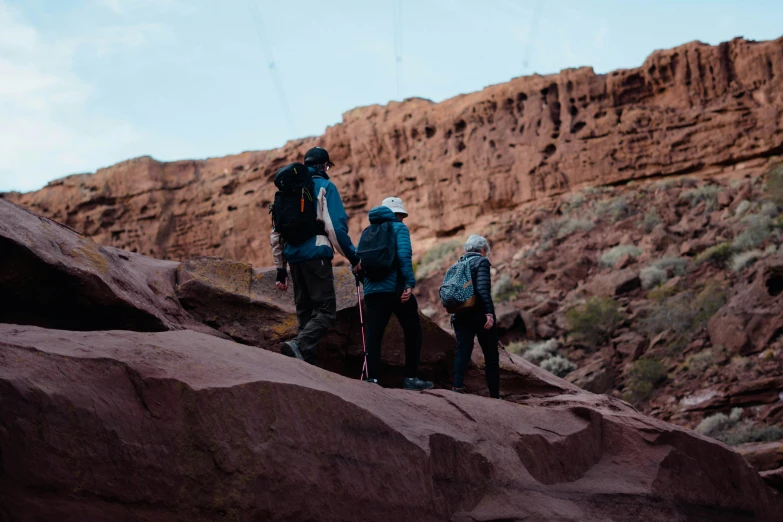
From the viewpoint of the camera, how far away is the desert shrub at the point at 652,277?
17969mm

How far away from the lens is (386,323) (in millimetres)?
6871

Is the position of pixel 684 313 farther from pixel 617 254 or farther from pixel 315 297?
pixel 315 297

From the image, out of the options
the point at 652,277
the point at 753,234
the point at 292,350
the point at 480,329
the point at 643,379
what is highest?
the point at 292,350

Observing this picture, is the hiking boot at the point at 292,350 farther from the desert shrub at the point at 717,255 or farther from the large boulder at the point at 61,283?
the desert shrub at the point at 717,255

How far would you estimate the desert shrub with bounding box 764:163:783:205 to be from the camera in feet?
66.9

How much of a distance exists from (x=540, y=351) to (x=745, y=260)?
15.6ft

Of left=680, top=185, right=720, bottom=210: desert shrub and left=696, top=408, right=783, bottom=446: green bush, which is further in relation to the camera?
left=680, top=185, right=720, bottom=210: desert shrub

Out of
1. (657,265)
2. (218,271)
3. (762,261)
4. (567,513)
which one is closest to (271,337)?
(218,271)

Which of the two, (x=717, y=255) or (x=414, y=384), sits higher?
(x=414, y=384)

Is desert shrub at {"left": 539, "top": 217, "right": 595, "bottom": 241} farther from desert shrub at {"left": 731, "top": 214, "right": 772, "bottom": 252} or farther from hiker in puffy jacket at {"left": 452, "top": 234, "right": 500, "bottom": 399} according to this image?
hiker in puffy jacket at {"left": 452, "top": 234, "right": 500, "bottom": 399}

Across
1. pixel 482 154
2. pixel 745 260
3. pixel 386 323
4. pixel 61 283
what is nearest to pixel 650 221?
pixel 745 260

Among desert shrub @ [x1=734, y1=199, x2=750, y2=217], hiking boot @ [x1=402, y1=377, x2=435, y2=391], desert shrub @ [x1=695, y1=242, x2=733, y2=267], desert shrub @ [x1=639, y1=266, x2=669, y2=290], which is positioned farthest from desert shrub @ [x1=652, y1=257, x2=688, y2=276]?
hiking boot @ [x1=402, y1=377, x2=435, y2=391]

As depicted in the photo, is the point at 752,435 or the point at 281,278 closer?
the point at 281,278

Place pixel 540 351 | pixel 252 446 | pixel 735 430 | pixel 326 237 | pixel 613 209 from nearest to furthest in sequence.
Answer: pixel 252 446
pixel 326 237
pixel 735 430
pixel 540 351
pixel 613 209
